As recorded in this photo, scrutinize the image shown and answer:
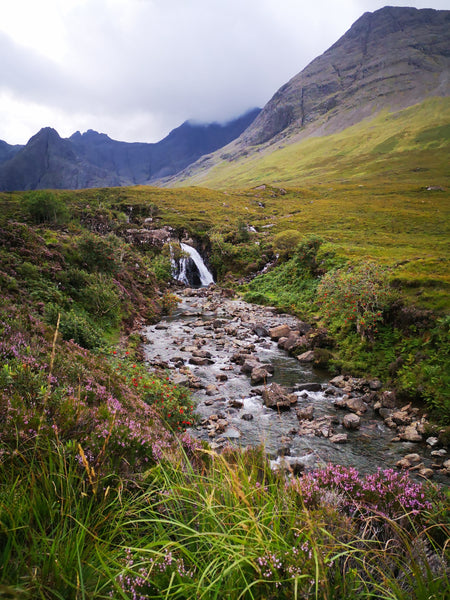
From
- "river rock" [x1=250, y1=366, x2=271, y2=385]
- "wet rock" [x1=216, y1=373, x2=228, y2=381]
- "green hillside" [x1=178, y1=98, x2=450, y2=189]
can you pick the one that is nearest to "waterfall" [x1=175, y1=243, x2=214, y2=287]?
"wet rock" [x1=216, y1=373, x2=228, y2=381]

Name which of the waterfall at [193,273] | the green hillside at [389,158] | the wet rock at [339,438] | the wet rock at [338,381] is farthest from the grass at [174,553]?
the green hillside at [389,158]

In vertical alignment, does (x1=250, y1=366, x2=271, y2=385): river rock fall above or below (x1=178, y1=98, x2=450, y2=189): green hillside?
below

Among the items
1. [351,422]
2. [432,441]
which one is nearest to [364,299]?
[351,422]

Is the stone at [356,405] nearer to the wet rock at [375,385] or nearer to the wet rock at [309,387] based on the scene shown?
the wet rock at [375,385]

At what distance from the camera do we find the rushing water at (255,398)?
886 centimetres

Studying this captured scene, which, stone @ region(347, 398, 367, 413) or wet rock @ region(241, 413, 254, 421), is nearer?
wet rock @ region(241, 413, 254, 421)

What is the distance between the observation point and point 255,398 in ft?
40.0

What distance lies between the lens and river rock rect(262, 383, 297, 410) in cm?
1135

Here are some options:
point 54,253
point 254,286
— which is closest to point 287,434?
point 54,253

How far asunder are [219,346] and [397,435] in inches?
422

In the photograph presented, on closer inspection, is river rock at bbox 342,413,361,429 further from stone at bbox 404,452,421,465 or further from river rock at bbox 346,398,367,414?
stone at bbox 404,452,421,465

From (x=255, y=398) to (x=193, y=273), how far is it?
116ft

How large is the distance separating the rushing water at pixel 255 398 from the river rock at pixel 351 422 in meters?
0.19

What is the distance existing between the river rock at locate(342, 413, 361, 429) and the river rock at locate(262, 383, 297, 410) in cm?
204
